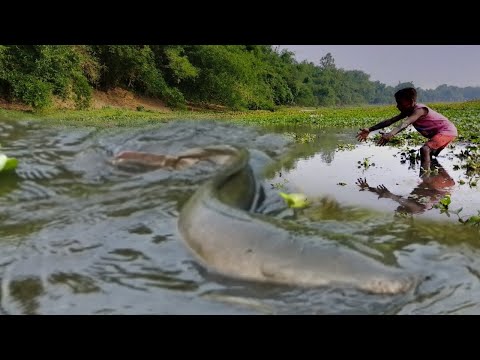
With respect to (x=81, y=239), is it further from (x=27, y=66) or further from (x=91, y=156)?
(x=27, y=66)

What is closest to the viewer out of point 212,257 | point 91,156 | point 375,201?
point 212,257

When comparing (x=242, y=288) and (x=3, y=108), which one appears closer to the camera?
(x=242, y=288)

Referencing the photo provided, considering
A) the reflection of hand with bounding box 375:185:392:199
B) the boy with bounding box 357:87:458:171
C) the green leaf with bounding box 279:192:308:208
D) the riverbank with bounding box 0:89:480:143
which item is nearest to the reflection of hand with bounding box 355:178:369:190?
the reflection of hand with bounding box 375:185:392:199

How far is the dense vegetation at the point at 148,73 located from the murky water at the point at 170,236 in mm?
12513

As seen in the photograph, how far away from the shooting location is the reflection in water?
4.73 metres

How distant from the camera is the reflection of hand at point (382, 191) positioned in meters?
5.27

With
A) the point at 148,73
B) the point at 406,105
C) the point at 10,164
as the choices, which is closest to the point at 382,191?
the point at 406,105

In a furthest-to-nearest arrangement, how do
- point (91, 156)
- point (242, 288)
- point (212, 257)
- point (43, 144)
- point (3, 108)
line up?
point (3, 108) → point (43, 144) → point (91, 156) → point (212, 257) → point (242, 288)

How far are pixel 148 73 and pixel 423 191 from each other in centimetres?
2425

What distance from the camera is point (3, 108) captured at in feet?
57.8

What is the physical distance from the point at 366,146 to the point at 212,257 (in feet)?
23.3

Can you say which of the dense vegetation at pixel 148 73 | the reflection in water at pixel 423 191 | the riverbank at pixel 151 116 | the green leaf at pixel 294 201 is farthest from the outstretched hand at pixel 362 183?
the dense vegetation at pixel 148 73

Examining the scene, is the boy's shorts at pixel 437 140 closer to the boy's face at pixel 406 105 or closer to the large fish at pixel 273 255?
the boy's face at pixel 406 105
